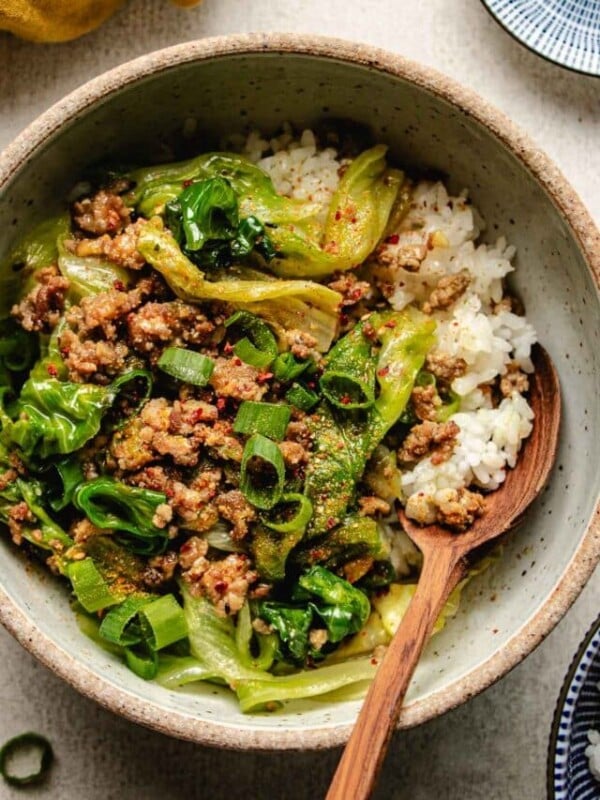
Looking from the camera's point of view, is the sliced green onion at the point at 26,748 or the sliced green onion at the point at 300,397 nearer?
the sliced green onion at the point at 300,397

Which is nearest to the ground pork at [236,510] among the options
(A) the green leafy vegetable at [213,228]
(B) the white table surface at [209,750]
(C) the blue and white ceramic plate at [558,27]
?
(A) the green leafy vegetable at [213,228]

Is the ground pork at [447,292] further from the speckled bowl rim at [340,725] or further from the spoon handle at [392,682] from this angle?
the spoon handle at [392,682]

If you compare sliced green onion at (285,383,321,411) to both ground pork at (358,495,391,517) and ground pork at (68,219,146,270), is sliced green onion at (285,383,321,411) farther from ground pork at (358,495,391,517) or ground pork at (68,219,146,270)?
ground pork at (68,219,146,270)

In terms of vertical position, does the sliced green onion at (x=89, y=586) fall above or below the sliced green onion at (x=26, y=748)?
above

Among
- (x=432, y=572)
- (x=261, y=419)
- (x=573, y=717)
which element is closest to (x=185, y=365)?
(x=261, y=419)

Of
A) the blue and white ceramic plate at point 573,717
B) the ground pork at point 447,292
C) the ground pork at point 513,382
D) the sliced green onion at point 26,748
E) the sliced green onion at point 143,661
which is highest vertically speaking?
the ground pork at point 447,292

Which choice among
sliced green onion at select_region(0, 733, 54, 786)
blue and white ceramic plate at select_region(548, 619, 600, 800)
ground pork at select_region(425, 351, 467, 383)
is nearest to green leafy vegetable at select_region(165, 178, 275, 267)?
ground pork at select_region(425, 351, 467, 383)

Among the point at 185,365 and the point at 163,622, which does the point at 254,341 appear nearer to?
the point at 185,365
